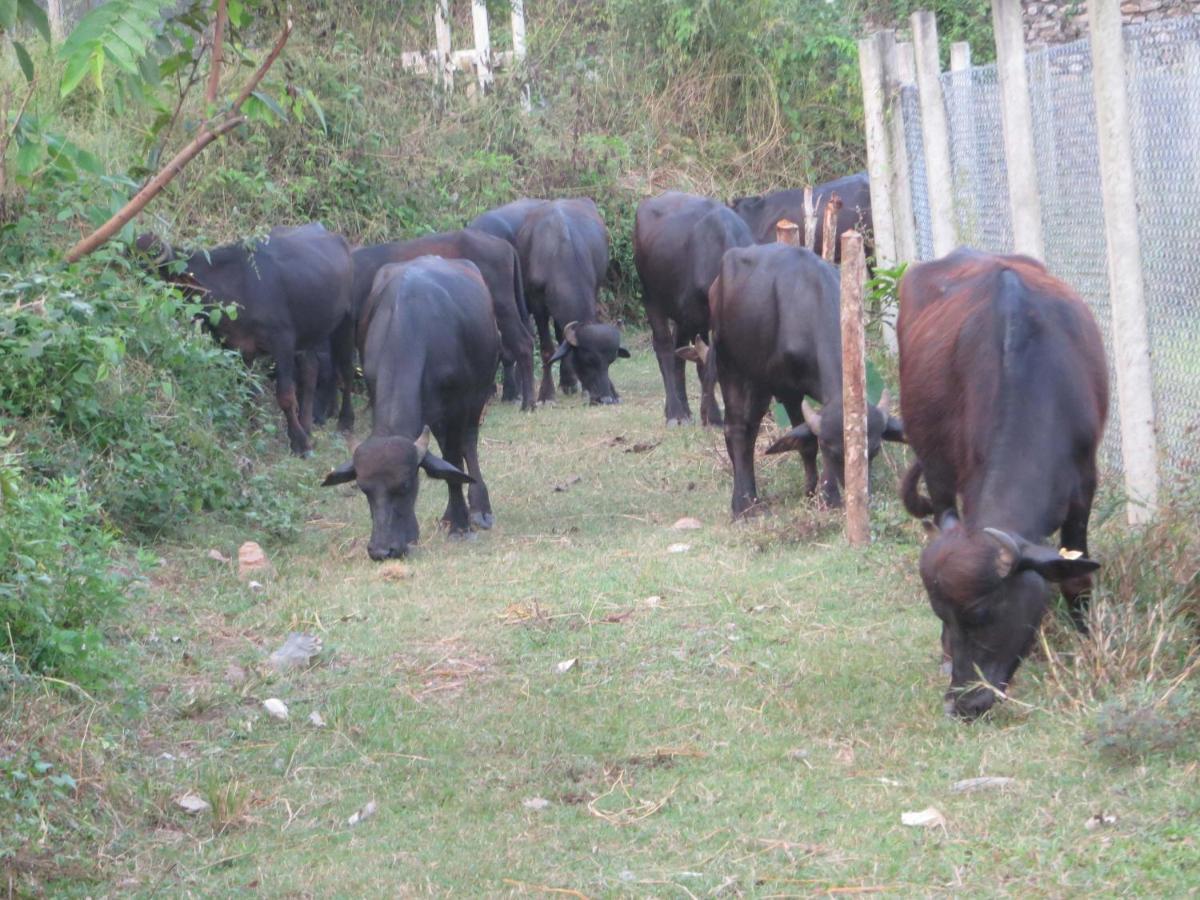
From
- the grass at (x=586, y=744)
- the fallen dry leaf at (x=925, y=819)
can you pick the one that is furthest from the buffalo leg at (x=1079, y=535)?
the fallen dry leaf at (x=925, y=819)

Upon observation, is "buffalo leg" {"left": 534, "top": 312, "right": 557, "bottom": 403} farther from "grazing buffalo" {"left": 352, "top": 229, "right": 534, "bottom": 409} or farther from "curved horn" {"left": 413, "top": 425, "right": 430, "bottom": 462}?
"curved horn" {"left": 413, "top": 425, "right": 430, "bottom": 462}

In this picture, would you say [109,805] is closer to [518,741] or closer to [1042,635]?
[518,741]

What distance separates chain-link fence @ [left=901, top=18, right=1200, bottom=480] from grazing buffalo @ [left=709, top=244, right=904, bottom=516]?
49.3 inches

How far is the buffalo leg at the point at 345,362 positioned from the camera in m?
13.8

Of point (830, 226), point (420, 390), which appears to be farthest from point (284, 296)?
point (830, 226)

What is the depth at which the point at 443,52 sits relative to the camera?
20.0 meters

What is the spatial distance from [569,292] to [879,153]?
3.65 meters

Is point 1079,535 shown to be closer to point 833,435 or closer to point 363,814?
point 363,814

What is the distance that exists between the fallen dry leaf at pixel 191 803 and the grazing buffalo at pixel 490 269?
356 inches

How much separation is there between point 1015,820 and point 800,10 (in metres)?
19.5

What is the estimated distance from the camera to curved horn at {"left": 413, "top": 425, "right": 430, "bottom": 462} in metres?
8.95

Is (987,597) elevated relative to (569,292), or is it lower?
lower

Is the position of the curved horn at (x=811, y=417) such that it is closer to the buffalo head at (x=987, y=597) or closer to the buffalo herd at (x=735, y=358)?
the buffalo herd at (x=735, y=358)

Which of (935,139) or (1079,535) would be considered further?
(935,139)
